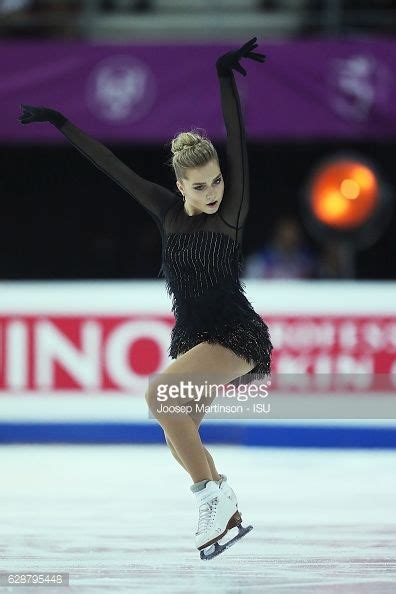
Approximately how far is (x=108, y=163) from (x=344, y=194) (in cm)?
519

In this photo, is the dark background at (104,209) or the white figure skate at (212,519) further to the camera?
the dark background at (104,209)

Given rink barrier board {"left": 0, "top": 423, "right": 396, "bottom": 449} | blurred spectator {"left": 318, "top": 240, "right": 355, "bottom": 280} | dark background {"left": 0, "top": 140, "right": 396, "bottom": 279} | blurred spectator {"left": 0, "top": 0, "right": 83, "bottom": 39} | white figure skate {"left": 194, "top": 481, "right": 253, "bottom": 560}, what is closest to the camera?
white figure skate {"left": 194, "top": 481, "right": 253, "bottom": 560}

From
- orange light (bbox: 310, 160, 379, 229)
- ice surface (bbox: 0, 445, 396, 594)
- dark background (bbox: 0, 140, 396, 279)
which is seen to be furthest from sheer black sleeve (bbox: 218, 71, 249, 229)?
dark background (bbox: 0, 140, 396, 279)

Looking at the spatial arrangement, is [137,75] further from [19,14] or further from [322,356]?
[322,356]

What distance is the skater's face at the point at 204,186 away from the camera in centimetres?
409

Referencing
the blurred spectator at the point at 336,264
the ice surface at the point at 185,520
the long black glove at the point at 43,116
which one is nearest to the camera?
the ice surface at the point at 185,520

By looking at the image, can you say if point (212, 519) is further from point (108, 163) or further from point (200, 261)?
point (108, 163)

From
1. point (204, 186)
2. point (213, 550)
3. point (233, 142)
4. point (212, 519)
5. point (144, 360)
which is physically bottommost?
point (144, 360)

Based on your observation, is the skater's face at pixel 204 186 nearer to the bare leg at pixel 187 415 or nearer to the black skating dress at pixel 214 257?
the black skating dress at pixel 214 257

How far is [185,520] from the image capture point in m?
5.09

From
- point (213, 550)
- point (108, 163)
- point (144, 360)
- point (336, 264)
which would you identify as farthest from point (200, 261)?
point (336, 264)

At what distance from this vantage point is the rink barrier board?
7.52 metres

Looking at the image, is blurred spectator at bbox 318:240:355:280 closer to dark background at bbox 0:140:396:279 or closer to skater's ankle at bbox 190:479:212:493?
dark background at bbox 0:140:396:279

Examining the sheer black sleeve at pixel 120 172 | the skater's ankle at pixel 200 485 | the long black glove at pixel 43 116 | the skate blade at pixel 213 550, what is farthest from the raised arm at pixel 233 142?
the skate blade at pixel 213 550
